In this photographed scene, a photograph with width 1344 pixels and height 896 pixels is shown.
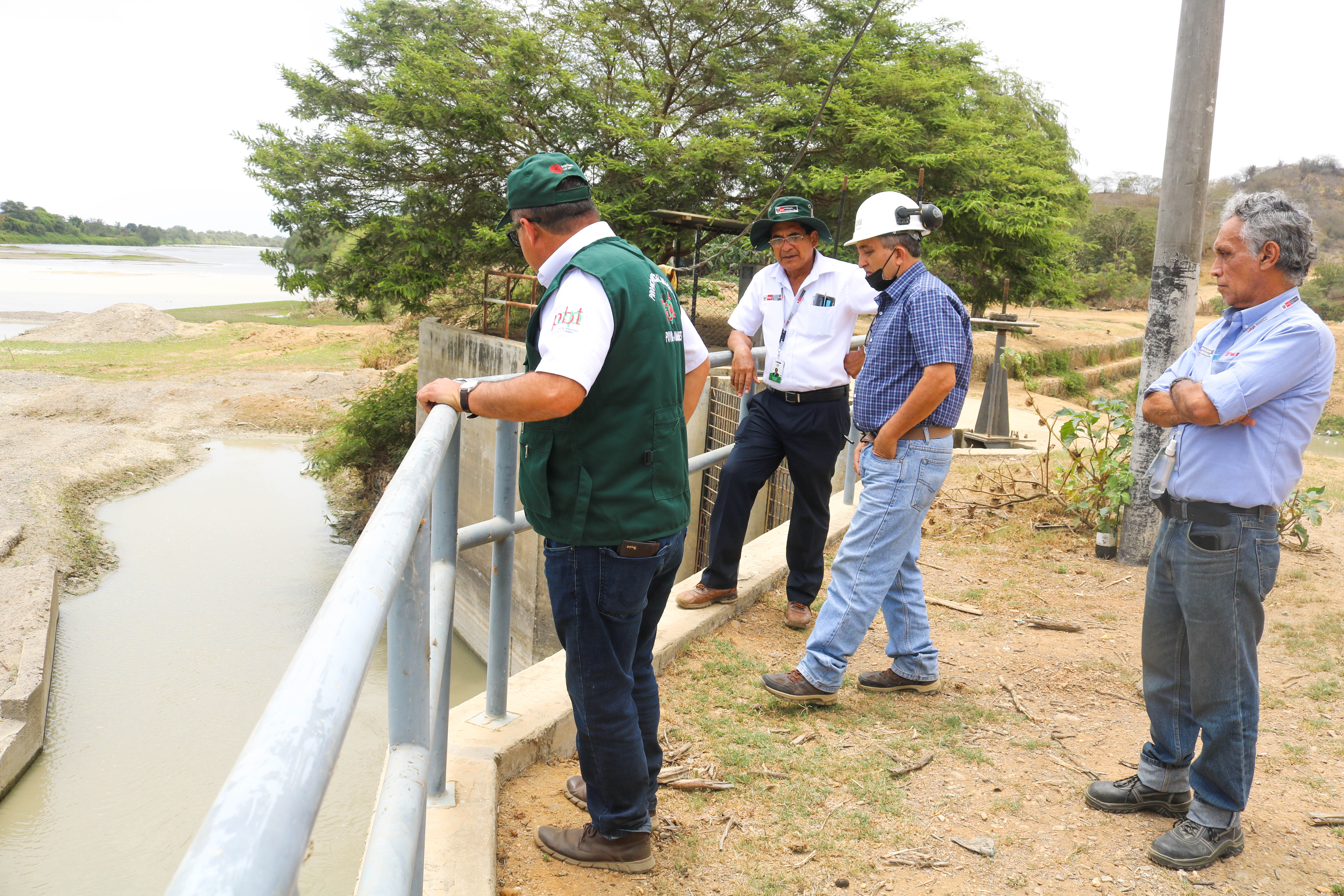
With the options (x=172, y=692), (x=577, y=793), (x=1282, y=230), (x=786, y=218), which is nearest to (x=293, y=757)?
(x=577, y=793)

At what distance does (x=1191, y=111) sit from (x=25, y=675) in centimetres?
1220

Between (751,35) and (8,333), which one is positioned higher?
(751,35)

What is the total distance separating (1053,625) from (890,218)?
239cm

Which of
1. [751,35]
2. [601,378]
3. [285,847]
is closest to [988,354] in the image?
[751,35]

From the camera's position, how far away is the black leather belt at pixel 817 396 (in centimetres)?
399

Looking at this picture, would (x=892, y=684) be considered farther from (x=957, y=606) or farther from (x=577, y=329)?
(x=577, y=329)

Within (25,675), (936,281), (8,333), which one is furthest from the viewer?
(8,333)

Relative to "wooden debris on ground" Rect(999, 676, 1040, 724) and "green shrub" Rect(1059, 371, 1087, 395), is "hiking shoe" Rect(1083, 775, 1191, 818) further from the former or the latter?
"green shrub" Rect(1059, 371, 1087, 395)

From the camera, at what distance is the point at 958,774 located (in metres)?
3.09

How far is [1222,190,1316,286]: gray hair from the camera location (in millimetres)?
2359

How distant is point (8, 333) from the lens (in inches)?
1686

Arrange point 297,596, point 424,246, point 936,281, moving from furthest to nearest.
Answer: point 424,246
point 297,596
point 936,281

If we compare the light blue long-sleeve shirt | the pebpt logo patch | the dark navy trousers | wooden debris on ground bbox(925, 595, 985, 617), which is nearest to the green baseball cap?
the pebpt logo patch

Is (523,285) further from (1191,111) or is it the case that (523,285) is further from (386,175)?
(1191,111)
